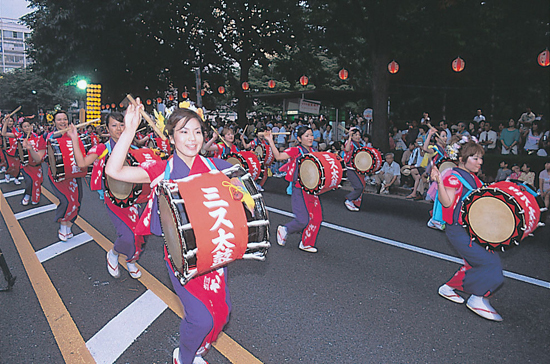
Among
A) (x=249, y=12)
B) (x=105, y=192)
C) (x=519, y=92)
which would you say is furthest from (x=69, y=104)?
(x=105, y=192)

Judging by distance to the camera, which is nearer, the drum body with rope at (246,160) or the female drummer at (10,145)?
the drum body with rope at (246,160)

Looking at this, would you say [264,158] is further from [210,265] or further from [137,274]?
[210,265]

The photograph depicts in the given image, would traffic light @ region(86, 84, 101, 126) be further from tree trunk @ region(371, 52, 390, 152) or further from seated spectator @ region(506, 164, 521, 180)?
seated spectator @ region(506, 164, 521, 180)

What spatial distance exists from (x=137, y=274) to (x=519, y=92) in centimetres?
2188

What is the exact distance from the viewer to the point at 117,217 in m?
4.75

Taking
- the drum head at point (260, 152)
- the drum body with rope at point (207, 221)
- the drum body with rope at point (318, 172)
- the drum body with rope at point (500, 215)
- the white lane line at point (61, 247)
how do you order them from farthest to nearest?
the drum head at point (260, 152), the white lane line at point (61, 247), the drum body with rope at point (318, 172), the drum body with rope at point (500, 215), the drum body with rope at point (207, 221)

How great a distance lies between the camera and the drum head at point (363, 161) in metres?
8.74

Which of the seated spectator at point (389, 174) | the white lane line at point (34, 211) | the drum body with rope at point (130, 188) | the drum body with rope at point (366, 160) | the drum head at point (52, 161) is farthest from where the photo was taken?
the seated spectator at point (389, 174)

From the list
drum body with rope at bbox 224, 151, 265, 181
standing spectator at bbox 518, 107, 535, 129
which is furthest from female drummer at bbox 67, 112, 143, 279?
standing spectator at bbox 518, 107, 535, 129

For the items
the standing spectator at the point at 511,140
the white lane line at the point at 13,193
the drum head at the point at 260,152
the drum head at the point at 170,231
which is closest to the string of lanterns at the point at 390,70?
the drum head at the point at 170,231

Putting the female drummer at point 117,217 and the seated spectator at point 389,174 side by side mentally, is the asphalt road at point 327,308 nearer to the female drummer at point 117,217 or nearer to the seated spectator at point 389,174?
the female drummer at point 117,217

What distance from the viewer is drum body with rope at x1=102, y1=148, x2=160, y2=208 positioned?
4504mm

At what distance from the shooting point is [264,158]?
35.9 feet

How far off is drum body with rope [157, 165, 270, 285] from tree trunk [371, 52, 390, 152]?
42.5 feet
